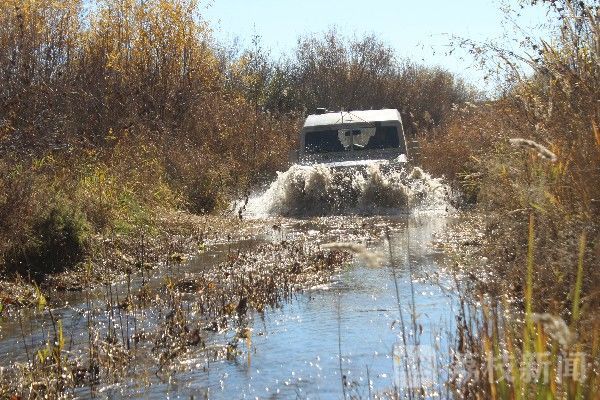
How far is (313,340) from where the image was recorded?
23.6 ft

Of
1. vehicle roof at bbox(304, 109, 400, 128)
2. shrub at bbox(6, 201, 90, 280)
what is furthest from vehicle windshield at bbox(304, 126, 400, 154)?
shrub at bbox(6, 201, 90, 280)

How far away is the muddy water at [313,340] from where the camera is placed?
19.2 ft

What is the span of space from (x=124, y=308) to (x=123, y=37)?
1554cm

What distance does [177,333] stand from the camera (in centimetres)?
735

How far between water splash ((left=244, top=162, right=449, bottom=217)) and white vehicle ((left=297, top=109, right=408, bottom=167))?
416mm

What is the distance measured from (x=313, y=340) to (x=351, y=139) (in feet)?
33.9

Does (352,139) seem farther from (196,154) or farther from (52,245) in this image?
(52,245)

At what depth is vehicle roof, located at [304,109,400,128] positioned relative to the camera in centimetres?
1730

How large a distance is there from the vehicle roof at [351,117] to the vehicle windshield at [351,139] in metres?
0.14

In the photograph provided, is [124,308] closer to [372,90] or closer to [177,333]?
[177,333]

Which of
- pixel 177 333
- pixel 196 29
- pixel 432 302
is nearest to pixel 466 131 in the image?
pixel 196 29

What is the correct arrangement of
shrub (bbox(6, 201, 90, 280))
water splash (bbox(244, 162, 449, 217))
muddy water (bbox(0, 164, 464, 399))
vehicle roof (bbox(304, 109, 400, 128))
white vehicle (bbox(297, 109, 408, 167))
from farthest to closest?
vehicle roof (bbox(304, 109, 400, 128)), white vehicle (bbox(297, 109, 408, 167)), water splash (bbox(244, 162, 449, 217)), shrub (bbox(6, 201, 90, 280)), muddy water (bbox(0, 164, 464, 399))

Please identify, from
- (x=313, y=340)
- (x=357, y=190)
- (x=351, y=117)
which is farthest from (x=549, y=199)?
(x=351, y=117)

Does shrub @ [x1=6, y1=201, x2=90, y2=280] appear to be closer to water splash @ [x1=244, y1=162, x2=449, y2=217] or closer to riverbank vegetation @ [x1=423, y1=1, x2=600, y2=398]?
riverbank vegetation @ [x1=423, y1=1, x2=600, y2=398]
